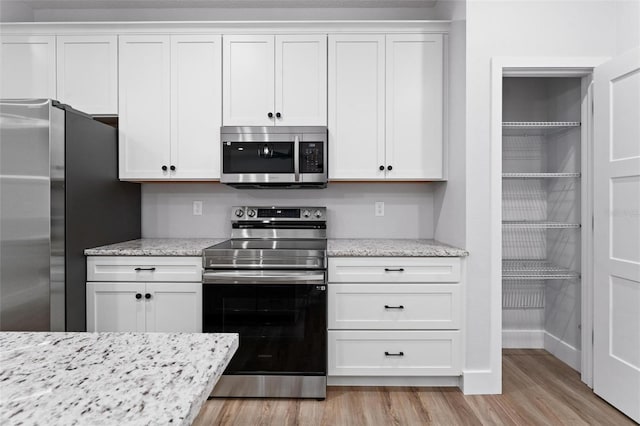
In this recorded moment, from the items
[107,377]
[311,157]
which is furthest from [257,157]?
[107,377]

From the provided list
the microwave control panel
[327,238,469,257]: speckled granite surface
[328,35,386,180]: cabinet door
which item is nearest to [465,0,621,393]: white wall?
[327,238,469,257]: speckled granite surface

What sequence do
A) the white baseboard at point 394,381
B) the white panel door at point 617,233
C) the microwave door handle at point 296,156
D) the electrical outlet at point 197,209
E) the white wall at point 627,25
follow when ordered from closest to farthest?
the white panel door at point 617,233 → the white wall at point 627,25 → the white baseboard at point 394,381 → the microwave door handle at point 296,156 → the electrical outlet at point 197,209

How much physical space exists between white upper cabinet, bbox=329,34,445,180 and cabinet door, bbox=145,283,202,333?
1.22 m

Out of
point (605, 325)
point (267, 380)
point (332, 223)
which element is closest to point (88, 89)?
point (332, 223)

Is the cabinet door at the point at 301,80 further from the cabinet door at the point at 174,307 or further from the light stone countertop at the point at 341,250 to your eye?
the cabinet door at the point at 174,307

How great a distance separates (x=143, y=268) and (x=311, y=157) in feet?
4.20

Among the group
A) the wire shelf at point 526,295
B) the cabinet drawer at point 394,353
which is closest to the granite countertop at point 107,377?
the cabinet drawer at point 394,353

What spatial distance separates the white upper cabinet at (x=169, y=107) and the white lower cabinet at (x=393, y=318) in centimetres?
123

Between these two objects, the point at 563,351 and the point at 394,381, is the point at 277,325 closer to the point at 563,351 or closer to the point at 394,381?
the point at 394,381

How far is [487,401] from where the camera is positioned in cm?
226

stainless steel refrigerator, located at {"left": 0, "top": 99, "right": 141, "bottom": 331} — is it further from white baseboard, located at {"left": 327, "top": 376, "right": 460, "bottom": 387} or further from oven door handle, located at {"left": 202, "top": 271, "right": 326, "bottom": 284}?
white baseboard, located at {"left": 327, "top": 376, "right": 460, "bottom": 387}

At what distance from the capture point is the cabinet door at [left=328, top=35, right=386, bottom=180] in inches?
104

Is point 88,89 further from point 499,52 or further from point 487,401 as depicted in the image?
point 487,401

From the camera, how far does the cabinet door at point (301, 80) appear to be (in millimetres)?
2631
